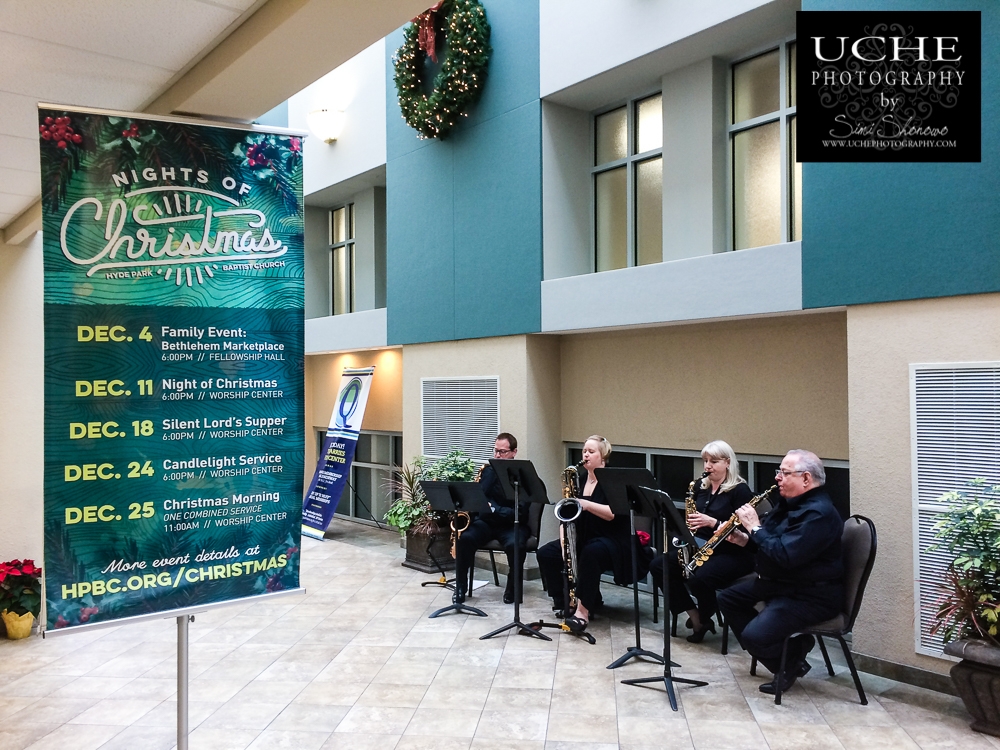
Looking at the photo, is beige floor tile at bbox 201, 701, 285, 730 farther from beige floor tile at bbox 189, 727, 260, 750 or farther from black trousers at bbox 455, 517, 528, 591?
black trousers at bbox 455, 517, 528, 591

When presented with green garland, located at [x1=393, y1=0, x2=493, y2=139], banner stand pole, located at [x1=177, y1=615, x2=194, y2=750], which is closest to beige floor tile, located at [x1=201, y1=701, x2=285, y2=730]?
banner stand pole, located at [x1=177, y1=615, x2=194, y2=750]

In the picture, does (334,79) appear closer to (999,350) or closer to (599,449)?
(599,449)

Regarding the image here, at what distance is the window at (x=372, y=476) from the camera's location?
33.7 feet

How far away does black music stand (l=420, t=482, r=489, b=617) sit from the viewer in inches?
237

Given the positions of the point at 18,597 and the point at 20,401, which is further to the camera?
the point at 20,401

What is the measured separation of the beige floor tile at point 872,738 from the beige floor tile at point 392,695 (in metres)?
2.26

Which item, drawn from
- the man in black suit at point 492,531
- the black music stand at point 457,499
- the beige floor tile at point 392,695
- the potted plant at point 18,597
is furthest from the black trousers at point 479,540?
the potted plant at point 18,597

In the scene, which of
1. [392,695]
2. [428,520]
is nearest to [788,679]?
[392,695]

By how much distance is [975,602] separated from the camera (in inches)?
158

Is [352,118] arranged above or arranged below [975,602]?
above

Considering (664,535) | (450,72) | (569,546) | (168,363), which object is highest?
(450,72)

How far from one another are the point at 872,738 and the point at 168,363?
147 inches

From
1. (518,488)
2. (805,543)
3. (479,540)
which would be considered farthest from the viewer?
(479,540)

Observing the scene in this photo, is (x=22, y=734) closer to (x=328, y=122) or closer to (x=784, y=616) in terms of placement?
(x=784, y=616)
